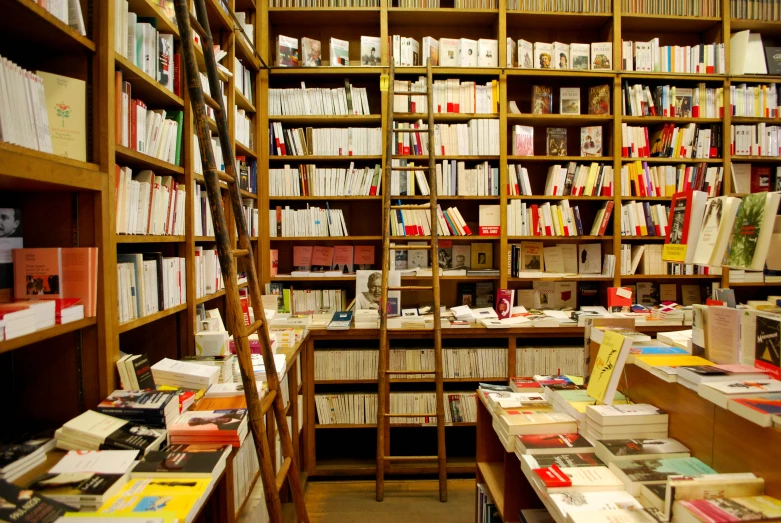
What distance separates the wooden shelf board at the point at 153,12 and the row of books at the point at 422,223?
1796mm

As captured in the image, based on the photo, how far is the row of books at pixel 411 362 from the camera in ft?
10.0

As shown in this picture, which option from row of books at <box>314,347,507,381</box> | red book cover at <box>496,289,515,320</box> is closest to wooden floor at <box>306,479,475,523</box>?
row of books at <box>314,347,507,381</box>

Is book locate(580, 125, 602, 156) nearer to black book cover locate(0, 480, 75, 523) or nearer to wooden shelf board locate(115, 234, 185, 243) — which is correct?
wooden shelf board locate(115, 234, 185, 243)

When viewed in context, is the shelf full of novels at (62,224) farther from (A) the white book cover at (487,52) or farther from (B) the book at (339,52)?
(A) the white book cover at (487,52)

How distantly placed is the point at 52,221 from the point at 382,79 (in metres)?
2.39

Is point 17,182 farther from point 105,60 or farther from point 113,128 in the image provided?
point 105,60

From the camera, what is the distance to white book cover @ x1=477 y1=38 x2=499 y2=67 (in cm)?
337

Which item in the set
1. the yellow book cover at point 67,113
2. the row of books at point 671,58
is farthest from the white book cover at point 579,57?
the yellow book cover at point 67,113

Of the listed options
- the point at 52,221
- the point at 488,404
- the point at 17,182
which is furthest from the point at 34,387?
the point at 488,404

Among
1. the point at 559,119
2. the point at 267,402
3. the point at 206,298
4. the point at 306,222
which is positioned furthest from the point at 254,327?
the point at 559,119

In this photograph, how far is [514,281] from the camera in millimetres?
3652

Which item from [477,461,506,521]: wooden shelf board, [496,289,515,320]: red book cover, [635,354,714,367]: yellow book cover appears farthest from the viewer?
[496,289,515,320]: red book cover

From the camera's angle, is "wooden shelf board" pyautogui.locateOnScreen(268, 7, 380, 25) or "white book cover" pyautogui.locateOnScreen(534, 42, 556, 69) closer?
"wooden shelf board" pyautogui.locateOnScreen(268, 7, 380, 25)

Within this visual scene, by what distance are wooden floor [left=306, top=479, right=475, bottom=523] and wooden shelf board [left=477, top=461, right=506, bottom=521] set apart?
26.0 inches
